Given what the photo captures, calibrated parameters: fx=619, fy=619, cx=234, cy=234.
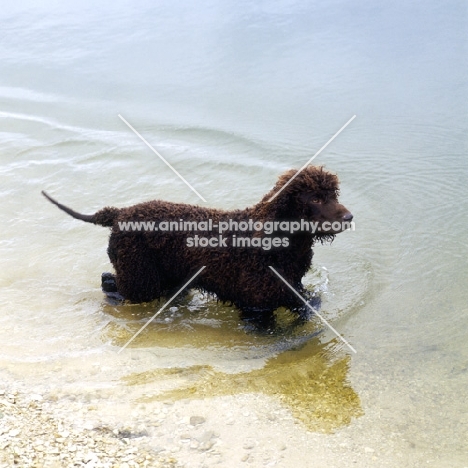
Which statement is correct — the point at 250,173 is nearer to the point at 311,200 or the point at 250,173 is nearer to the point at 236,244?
the point at 236,244

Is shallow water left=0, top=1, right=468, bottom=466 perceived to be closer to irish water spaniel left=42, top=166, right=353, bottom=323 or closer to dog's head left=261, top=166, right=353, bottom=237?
irish water spaniel left=42, top=166, right=353, bottom=323

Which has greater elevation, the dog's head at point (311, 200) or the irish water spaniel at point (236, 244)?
the dog's head at point (311, 200)

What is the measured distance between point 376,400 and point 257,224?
1732 mm

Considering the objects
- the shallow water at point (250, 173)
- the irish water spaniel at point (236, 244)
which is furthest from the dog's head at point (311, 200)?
the shallow water at point (250, 173)

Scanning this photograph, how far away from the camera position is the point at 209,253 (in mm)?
5582

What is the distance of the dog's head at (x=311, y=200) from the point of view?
4992 mm

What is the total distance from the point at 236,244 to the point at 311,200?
0.82 meters

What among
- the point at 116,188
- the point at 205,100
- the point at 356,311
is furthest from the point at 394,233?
the point at 205,100

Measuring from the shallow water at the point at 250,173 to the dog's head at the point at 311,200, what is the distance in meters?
1.16

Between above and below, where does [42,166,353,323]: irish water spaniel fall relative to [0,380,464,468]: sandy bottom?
above

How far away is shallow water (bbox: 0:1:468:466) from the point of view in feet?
16.8

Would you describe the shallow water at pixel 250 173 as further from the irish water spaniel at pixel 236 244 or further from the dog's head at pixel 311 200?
the dog's head at pixel 311 200

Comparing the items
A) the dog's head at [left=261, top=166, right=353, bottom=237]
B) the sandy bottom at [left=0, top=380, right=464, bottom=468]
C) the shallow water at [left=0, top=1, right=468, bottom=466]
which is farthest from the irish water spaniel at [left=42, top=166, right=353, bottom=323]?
the sandy bottom at [left=0, top=380, right=464, bottom=468]

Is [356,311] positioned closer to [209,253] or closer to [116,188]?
[209,253]
